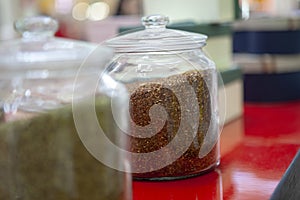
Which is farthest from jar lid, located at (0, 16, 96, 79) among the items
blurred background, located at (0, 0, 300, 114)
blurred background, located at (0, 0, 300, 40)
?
blurred background, located at (0, 0, 300, 40)

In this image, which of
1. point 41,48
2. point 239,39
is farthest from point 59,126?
point 239,39

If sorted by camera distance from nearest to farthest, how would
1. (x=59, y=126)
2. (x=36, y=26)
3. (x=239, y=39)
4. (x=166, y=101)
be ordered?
(x=59, y=126), (x=166, y=101), (x=36, y=26), (x=239, y=39)

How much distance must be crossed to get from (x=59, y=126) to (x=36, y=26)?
310mm

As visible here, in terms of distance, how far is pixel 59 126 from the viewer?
446 millimetres

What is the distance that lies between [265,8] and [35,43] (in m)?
1.83

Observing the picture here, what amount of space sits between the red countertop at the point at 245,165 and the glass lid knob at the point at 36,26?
273mm

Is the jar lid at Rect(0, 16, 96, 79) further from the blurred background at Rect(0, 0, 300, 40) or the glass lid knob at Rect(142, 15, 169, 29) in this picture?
the blurred background at Rect(0, 0, 300, 40)

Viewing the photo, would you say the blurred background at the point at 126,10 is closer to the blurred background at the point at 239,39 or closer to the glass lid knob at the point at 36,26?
the blurred background at the point at 239,39

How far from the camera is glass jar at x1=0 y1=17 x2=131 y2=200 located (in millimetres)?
411

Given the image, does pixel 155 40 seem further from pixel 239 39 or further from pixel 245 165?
pixel 239 39

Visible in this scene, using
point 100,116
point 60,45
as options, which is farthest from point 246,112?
point 100,116

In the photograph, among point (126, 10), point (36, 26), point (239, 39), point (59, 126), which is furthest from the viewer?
point (126, 10)

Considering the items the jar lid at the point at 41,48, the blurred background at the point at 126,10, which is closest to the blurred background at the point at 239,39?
the blurred background at the point at 126,10

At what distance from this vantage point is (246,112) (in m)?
1.07
